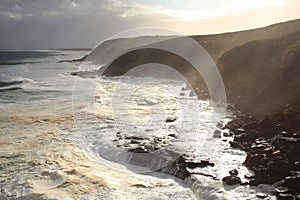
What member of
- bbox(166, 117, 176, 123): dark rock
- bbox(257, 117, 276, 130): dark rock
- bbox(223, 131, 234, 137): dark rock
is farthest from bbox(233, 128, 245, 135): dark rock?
bbox(166, 117, 176, 123): dark rock

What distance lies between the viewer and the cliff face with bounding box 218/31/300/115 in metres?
22.5

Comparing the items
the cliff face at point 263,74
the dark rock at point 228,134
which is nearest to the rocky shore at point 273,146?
the dark rock at point 228,134

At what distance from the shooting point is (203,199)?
10672 mm

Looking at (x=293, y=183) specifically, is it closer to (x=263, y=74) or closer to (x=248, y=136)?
(x=248, y=136)

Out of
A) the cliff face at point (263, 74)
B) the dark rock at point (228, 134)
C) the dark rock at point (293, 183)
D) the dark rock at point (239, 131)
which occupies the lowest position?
the dark rock at point (293, 183)

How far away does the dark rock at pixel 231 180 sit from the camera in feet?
37.2

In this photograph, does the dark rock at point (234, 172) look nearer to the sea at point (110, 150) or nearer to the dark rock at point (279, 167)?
the sea at point (110, 150)

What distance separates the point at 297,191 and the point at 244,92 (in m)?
18.1

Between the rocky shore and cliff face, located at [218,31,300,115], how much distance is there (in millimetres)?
2545

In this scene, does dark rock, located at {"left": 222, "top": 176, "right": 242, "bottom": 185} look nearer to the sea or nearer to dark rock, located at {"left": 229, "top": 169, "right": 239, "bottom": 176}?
the sea

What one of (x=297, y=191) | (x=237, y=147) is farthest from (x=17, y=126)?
(x=297, y=191)

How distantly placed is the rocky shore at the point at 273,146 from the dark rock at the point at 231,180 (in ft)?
1.36

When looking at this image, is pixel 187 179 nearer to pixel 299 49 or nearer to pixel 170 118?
pixel 170 118

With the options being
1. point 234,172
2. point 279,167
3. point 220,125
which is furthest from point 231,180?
point 220,125
